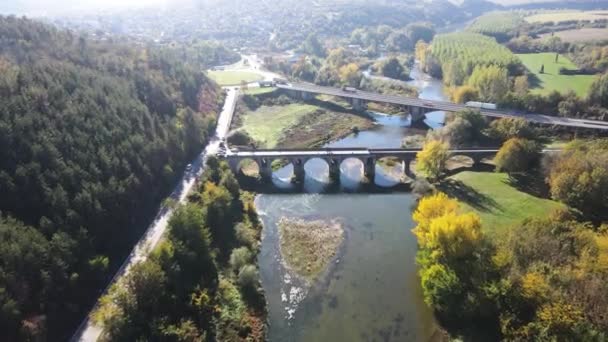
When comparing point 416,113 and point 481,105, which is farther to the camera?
point 416,113

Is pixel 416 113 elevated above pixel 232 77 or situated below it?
below

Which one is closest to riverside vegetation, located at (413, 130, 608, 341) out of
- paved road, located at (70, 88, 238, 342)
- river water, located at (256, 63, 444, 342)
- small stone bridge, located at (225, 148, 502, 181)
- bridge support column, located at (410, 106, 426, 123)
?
river water, located at (256, 63, 444, 342)

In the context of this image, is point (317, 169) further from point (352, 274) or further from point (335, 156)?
point (352, 274)

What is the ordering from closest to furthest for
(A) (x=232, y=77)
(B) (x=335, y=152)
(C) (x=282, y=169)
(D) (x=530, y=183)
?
(D) (x=530, y=183) → (B) (x=335, y=152) → (C) (x=282, y=169) → (A) (x=232, y=77)

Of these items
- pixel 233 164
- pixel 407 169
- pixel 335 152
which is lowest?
pixel 407 169

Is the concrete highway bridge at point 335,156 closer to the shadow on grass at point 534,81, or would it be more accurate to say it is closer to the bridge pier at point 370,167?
the bridge pier at point 370,167

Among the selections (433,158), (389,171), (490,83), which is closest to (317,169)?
(389,171)
